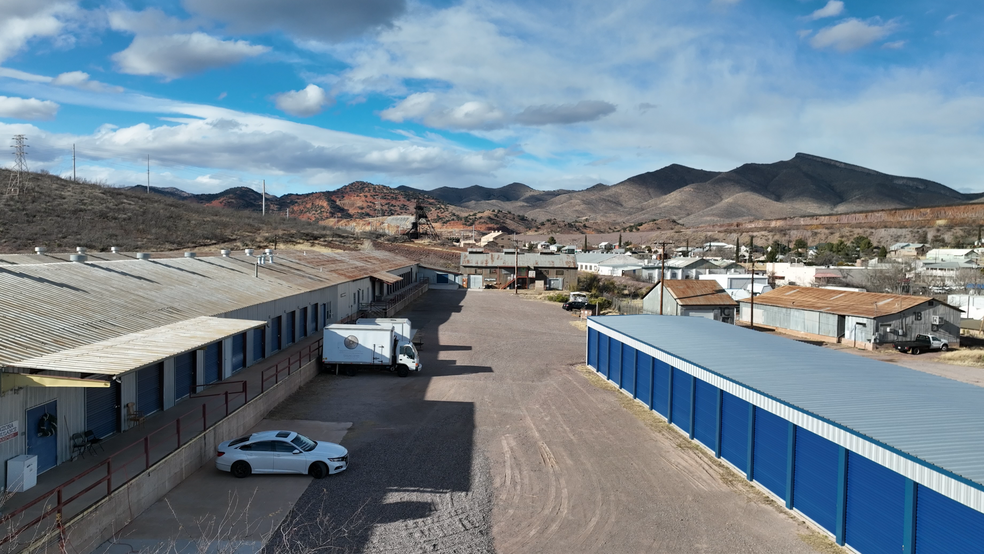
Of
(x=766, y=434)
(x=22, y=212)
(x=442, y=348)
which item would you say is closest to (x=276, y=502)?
(x=766, y=434)

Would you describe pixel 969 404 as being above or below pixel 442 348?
above

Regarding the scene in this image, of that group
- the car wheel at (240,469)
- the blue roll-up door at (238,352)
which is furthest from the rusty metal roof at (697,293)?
Answer: the car wheel at (240,469)

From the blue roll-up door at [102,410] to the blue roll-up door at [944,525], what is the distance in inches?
705

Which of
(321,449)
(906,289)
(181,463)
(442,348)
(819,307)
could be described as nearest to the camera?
(181,463)

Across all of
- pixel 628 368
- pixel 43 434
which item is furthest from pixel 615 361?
pixel 43 434

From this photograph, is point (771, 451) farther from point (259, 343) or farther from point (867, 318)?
point (867, 318)

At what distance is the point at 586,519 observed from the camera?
543 inches

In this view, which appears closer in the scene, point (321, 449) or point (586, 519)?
point (586, 519)

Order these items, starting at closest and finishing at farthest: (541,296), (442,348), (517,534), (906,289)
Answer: (517,534) < (442,348) < (906,289) < (541,296)

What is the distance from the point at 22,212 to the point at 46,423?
73.6m

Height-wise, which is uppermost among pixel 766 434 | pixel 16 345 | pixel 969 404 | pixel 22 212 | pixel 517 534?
pixel 22 212

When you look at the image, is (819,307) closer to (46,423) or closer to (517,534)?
(517,534)

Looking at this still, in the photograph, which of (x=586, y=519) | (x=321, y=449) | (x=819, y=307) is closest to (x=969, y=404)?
(x=586, y=519)

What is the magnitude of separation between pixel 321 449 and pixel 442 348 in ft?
64.2
